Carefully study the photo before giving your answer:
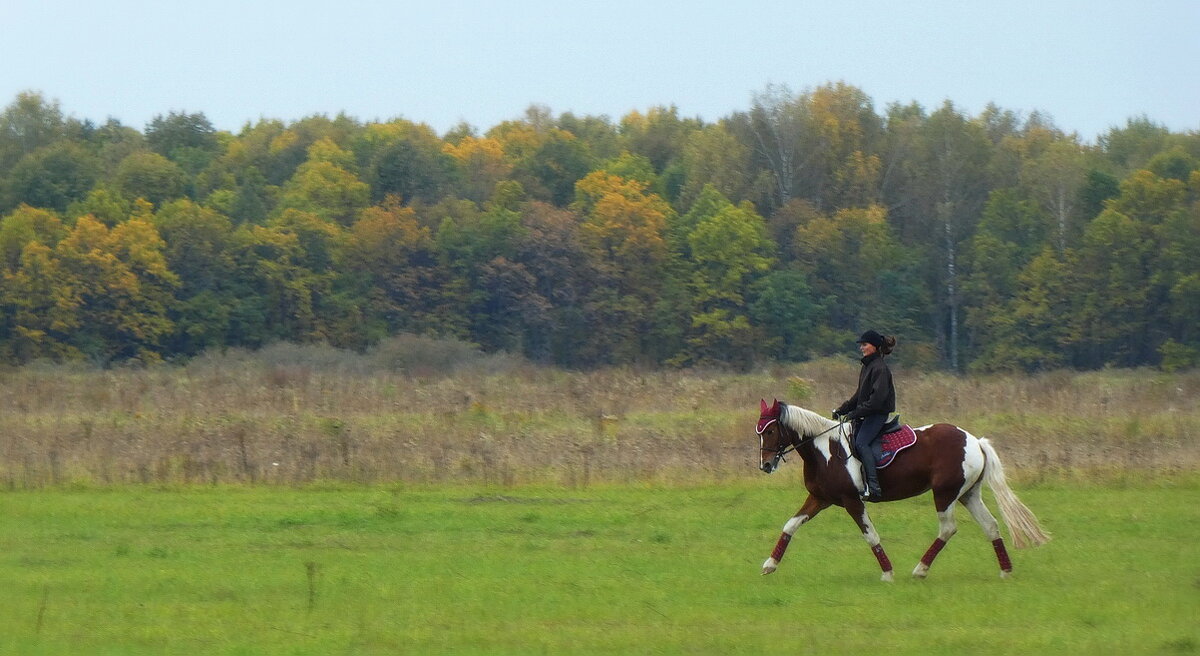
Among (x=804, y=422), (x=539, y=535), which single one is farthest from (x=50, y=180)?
(x=804, y=422)

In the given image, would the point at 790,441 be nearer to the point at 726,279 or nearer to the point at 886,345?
the point at 886,345

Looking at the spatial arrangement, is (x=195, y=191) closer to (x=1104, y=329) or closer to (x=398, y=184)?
(x=398, y=184)

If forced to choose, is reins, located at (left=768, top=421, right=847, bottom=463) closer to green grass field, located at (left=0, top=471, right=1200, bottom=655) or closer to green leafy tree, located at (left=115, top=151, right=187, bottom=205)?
green grass field, located at (left=0, top=471, right=1200, bottom=655)

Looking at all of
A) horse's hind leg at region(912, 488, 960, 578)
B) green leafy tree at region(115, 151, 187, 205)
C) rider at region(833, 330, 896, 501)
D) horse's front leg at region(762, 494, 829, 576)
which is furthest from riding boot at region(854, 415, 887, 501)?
green leafy tree at region(115, 151, 187, 205)

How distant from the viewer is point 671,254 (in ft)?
226

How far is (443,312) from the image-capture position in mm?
67625

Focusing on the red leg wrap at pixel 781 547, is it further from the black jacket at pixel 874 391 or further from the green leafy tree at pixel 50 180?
the green leafy tree at pixel 50 180

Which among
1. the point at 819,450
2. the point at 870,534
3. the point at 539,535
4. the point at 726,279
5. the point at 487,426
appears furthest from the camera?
the point at 726,279

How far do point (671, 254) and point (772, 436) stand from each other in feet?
186

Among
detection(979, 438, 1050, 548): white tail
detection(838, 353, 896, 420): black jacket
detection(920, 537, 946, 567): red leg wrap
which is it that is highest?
detection(838, 353, 896, 420): black jacket

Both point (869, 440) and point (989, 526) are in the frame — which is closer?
point (989, 526)

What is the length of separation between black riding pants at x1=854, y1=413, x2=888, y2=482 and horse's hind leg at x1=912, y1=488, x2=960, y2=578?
0.62m

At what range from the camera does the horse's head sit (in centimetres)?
1240

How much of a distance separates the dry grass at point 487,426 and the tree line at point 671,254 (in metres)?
20.6
